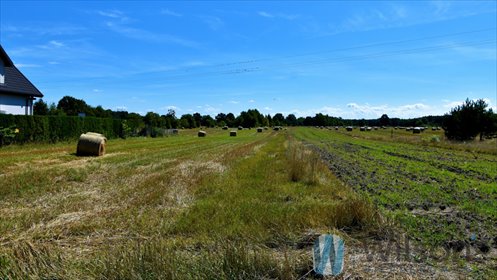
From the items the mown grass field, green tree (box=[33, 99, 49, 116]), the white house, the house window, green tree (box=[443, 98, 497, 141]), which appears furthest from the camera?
green tree (box=[33, 99, 49, 116])

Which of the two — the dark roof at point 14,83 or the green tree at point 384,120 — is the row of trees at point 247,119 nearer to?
the green tree at point 384,120

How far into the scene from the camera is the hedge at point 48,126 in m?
22.9

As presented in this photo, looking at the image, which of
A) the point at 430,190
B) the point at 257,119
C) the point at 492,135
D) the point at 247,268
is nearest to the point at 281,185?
the point at 430,190

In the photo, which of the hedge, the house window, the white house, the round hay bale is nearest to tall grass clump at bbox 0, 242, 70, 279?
the round hay bale

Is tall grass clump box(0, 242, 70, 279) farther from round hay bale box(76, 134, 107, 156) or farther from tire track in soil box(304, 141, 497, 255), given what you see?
round hay bale box(76, 134, 107, 156)

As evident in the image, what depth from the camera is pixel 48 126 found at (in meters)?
25.6

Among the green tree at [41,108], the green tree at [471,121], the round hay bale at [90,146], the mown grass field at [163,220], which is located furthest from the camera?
the green tree at [41,108]

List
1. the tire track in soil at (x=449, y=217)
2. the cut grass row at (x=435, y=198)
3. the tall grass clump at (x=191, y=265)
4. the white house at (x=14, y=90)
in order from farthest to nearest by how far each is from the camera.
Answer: the white house at (x=14, y=90)
the cut grass row at (x=435, y=198)
the tire track in soil at (x=449, y=217)
the tall grass clump at (x=191, y=265)

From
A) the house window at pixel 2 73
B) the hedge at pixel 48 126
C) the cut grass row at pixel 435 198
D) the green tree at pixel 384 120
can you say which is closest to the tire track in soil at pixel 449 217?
the cut grass row at pixel 435 198

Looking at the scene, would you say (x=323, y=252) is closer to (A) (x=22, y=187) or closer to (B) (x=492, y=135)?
(A) (x=22, y=187)

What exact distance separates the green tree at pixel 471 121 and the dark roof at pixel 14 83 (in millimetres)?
46400

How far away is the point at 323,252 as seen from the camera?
14.7 feet

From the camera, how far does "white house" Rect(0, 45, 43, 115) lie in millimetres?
27062

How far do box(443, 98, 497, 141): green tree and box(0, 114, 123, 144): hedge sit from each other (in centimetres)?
4173
